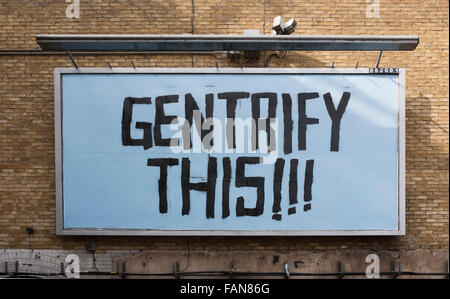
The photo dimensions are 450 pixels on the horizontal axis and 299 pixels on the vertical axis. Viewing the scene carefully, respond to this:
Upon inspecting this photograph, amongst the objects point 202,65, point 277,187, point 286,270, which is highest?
point 202,65

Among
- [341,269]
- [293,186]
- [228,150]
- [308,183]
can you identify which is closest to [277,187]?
[293,186]

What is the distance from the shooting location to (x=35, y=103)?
5.68m

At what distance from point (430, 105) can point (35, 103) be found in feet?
25.0

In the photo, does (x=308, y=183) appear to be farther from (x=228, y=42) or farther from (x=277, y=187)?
(x=228, y=42)

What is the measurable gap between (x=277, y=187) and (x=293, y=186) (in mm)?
292

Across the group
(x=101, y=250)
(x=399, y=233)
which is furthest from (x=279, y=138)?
(x=101, y=250)

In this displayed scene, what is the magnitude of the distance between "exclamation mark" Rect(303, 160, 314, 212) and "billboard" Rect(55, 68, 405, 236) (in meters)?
0.02

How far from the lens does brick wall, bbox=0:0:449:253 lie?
18.5 ft

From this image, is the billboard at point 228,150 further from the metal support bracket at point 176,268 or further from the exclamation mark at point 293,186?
the metal support bracket at point 176,268

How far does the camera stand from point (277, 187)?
536cm

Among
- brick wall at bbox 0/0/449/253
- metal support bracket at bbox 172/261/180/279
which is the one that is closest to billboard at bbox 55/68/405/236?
brick wall at bbox 0/0/449/253

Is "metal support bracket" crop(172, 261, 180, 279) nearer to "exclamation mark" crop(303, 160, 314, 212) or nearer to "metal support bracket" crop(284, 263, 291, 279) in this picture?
"metal support bracket" crop(284, 263, 291, 279)
